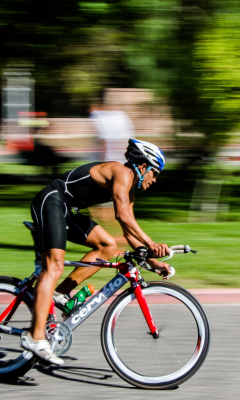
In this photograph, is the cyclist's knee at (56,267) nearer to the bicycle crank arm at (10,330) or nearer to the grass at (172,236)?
the bicycle crank arm at (10,330)

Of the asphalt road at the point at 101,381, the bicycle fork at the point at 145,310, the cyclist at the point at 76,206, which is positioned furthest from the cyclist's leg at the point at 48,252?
the bicycle fork at the point at 145,310

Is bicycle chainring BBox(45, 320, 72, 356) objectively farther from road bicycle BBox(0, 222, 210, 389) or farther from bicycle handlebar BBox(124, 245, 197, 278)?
bicycle handlebar BBox(124, 245, 197, 278)

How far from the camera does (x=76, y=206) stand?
4281mm

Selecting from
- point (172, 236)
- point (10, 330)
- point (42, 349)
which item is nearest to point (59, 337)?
point (42, 349)

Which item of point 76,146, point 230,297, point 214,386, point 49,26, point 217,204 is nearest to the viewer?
Answer: point 214,386

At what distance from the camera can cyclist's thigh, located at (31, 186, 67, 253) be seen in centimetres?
408

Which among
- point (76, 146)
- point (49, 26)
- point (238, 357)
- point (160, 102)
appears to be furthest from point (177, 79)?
point (238, 357)

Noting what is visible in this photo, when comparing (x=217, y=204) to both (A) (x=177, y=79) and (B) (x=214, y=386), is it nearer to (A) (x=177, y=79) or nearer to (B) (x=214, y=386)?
(A) (x=177, y=79)

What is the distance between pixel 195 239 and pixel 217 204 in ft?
5.94

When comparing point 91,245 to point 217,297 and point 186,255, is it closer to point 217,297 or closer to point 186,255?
point 217,297

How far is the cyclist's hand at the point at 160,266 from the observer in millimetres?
4074

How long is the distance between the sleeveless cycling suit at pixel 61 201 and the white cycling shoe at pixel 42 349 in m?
0.60

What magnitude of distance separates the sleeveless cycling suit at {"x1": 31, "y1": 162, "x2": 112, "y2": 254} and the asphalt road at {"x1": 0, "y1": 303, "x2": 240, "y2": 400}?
0.92 meters

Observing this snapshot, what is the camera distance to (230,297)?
6023 millimetres
